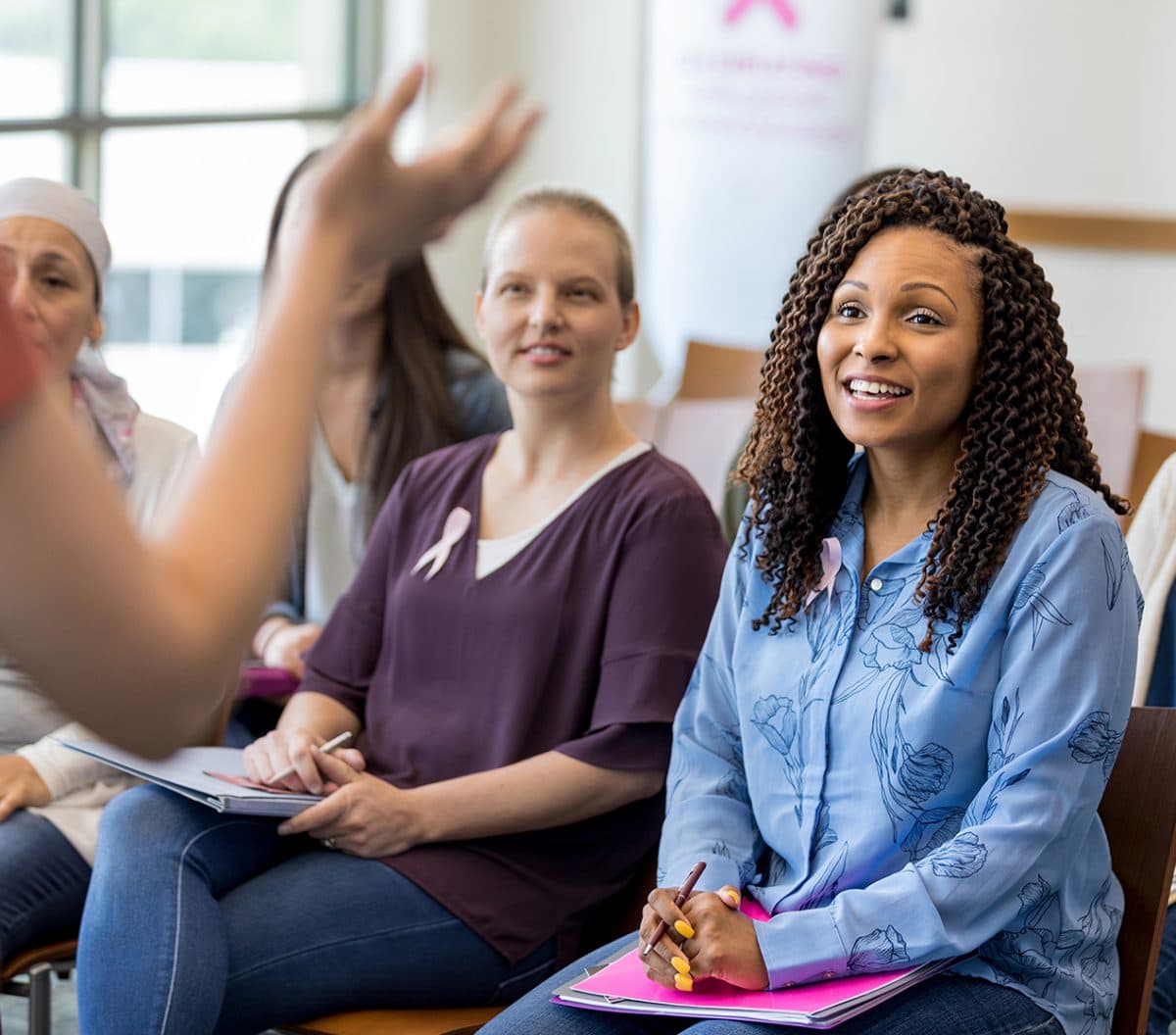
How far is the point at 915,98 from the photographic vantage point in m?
5.52

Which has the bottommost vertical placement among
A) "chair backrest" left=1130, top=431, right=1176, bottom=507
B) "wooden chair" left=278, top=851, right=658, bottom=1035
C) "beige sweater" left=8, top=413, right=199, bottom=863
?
"wooden chair" left=278, top=851, right=658, bottom=1035

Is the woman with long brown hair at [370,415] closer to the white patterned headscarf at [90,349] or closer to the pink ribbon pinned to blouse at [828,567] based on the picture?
the white patterned headscarf at [90,349]

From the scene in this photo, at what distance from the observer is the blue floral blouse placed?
A: 1422 mm

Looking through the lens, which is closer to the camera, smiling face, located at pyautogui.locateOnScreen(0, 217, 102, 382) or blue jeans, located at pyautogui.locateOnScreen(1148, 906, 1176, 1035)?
blue jeans, located at pyautogui.locateOnScreen(1148, 906, 1176, 1035)

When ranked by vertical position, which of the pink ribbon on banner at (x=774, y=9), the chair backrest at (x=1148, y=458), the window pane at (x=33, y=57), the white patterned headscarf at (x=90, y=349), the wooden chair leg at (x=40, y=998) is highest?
the pink ribbon on banner at (x=774, y=9)

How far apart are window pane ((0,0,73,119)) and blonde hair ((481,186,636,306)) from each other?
2.51 metres

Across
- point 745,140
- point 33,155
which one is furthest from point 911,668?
point 33,155

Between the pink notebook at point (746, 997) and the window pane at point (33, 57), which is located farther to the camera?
the window pane at point (33, 57)

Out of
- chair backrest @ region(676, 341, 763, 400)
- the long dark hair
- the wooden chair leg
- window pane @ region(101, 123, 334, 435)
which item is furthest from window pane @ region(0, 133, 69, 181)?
the wooden chair leg

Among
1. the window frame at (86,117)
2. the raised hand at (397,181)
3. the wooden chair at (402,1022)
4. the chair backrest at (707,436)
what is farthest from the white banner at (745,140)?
the raised hand at (397,181)

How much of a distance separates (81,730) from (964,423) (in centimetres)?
116

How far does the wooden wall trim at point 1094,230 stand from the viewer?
5238mm

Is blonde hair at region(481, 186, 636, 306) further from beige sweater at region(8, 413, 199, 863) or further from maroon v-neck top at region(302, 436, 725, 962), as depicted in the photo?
beige sweater at region(8, 413, 199, 863)

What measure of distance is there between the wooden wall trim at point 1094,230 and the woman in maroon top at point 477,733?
3.55 metres
